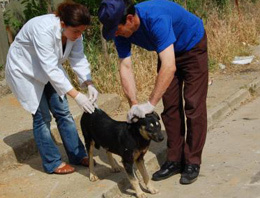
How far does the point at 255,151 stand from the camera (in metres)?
5.95

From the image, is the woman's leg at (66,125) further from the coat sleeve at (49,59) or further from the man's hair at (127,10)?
the man's hair at (127,10)

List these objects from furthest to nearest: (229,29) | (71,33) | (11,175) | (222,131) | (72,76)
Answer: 1. (229,29)
2. (72,76)
3. (222,131)
4. (11,175)
5. (71,33)

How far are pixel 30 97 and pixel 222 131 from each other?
268 centimetres

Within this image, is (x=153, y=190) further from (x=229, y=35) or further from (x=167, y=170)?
(x=229, y=35)

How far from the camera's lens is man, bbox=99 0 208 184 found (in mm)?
4562

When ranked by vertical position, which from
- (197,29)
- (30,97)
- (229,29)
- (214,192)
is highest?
(197,29)

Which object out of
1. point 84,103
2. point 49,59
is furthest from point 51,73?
point 84,103

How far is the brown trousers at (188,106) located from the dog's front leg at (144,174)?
518 millimetres

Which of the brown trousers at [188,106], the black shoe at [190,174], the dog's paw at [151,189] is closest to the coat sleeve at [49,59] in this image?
the brown trousers at [188,106]

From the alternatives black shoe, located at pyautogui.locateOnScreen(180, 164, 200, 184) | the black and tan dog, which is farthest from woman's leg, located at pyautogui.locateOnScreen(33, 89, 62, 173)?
black shoe, located at pyautogui.locateOnScreen(180, 164, 200, 184)

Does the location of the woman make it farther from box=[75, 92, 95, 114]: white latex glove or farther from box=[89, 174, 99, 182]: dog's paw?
box=[89, 174, 99, 182]: dog's paw

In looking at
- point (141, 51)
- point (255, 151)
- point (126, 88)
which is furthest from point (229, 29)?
point (126, 88)

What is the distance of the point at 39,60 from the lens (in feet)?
16.4

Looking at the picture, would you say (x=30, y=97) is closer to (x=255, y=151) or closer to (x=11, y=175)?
(x=11, y=175)
